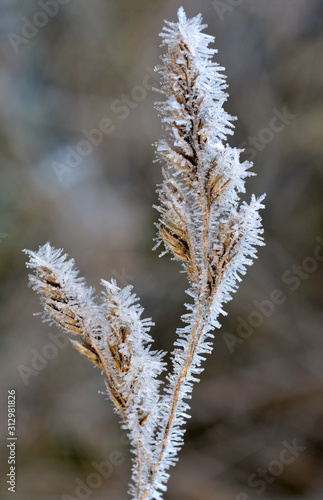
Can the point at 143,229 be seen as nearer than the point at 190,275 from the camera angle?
No

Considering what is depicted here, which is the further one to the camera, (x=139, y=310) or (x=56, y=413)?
(x=56, y=413)

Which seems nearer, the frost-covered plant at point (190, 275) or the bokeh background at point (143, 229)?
the frost-covered plant at point (190, 275)

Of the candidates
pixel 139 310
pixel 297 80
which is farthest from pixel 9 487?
pixel 297 80

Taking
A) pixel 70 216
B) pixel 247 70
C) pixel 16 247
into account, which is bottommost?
pixel 16 247

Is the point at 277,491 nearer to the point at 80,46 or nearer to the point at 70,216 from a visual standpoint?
the point at 70,216

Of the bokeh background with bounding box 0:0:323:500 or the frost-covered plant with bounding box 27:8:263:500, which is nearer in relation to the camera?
the frost-covered plant with bounding box 27:8:263:500

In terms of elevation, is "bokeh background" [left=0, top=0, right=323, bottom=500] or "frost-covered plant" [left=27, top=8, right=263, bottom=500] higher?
"bokeh background" [left=0, top=0, right=323, bottom=500]

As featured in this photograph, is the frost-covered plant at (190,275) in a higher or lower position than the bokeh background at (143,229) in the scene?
lower

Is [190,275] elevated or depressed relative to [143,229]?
depressed
